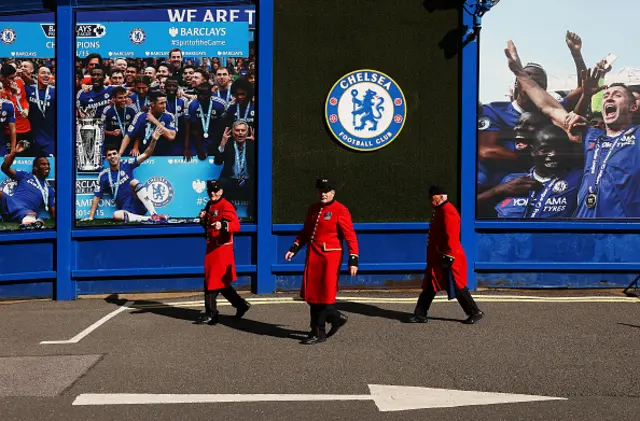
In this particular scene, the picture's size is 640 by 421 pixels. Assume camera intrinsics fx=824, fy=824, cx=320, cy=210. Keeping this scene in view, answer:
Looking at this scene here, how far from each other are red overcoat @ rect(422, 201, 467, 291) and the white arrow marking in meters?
2.90

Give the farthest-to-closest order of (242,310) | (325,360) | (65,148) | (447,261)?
Answer: (65,148) < (242,310) < (447,261) < (325,360)

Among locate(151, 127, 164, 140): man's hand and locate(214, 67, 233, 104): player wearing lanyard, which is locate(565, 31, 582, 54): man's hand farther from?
locate(151, 127, 164, 140): man's hand

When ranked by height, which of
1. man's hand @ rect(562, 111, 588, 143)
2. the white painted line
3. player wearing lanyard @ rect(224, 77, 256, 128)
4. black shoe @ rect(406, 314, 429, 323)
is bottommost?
the white painted line

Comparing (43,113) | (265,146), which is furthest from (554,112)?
(43,113)

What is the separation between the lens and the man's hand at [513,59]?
38.1 feet

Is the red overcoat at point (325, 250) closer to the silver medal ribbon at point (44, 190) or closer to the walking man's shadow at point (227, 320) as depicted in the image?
the walking man's shadow at point (227, 320)

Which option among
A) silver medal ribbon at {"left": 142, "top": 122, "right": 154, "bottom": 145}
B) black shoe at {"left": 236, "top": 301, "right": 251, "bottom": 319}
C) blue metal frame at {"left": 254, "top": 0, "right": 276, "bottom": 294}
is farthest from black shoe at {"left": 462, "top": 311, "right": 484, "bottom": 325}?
silver medal ribbon at {"left": 142, "top": 122, "right": 154, "bottom": 145}

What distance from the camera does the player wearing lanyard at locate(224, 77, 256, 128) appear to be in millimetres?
11633

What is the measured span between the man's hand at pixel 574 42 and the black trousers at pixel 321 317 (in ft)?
18.5

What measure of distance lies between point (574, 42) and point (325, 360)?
6489mm

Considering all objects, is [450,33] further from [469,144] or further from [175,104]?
[175,104]

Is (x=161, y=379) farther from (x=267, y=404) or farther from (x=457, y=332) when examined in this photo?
(x=457, y=332)

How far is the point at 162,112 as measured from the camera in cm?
1162

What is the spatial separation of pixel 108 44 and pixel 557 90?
6.35 m
